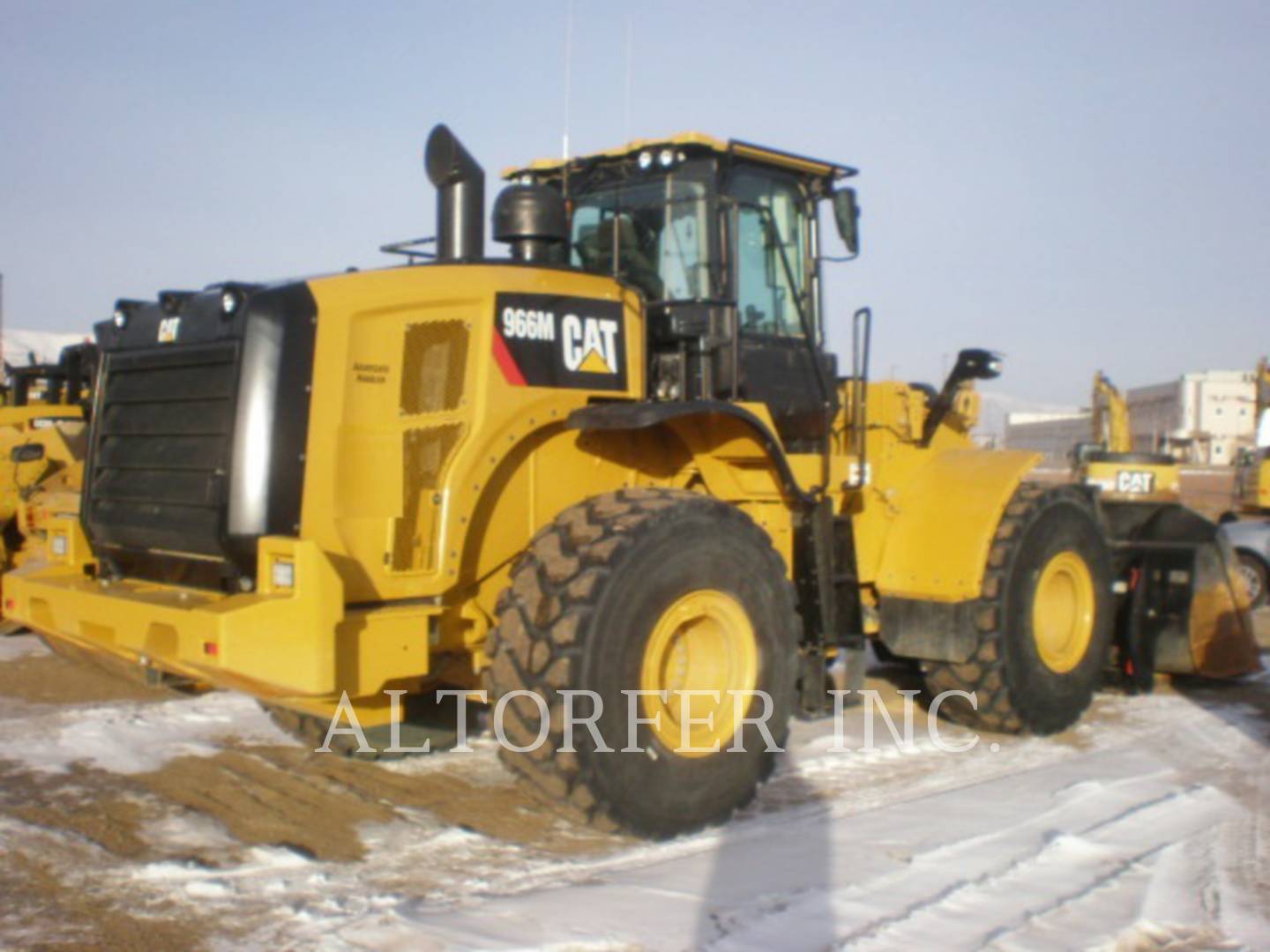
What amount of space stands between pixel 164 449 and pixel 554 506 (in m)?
1.55

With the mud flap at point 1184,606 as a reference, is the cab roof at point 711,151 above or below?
above

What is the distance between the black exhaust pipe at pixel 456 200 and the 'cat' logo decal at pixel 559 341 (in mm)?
624

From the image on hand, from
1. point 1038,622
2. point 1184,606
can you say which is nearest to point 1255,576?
point 1184,606

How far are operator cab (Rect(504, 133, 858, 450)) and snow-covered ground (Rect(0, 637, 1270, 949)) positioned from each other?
1.85 m

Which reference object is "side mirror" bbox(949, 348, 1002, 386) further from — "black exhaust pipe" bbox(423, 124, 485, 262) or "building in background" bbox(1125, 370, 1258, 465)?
"building in background" bbox(1125, 370, 1258, 465)

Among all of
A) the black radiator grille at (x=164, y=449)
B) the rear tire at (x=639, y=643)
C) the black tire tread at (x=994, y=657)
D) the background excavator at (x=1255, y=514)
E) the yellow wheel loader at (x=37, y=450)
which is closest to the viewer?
the rear tire at (x=639, y=643)

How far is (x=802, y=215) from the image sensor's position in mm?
6621

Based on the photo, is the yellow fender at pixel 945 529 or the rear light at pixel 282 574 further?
the yellow fender at pixel 945 529

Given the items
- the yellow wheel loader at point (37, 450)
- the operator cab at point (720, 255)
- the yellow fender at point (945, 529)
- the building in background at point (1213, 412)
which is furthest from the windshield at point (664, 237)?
the building in background at point (1213, 412)

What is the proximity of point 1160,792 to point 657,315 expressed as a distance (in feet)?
10.0

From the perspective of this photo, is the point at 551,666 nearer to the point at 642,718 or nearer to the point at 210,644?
the point at 642,718

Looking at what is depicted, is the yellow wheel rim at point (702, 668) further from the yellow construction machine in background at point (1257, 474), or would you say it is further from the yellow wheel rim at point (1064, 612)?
the yellow construction machine in background at point (1257, 474)

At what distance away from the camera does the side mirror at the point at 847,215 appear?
6461 millimetres

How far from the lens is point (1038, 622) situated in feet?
23.2
